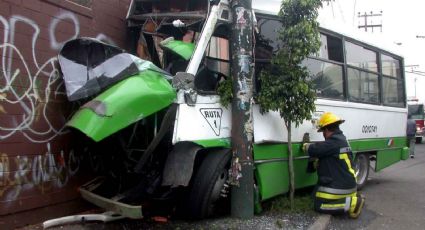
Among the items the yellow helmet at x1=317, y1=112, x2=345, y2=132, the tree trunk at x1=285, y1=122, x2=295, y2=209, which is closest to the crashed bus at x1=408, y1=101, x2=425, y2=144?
the yellow helmet at x1=317, y1=112, x2=345, y2=132

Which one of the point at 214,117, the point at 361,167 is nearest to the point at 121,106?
the point at 214,117

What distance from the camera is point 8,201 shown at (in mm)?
5016

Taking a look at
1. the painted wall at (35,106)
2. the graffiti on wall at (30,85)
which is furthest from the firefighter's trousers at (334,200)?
the graffiti on wall at (30,85)

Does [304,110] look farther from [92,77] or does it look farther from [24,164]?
[24,164]

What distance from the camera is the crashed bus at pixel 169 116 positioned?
4922mm

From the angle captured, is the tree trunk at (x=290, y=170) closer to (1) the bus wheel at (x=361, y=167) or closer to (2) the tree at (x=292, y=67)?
(2) the tree at (x=292, y=67)

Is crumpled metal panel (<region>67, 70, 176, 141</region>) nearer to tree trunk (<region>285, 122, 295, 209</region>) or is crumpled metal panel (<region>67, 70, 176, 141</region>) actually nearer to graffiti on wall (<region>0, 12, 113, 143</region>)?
graffiti on wall (<region>0, 12, 113, 143</region>)

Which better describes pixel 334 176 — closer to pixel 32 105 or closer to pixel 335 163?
pixel 335 163

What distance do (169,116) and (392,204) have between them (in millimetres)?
4702

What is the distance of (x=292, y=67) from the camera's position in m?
6.16

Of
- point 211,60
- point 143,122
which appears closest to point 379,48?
point 211,60

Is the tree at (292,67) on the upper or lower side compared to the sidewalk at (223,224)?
upper

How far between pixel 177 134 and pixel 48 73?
5.45 feet

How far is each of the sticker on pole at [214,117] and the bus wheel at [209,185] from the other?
0.98 ft
